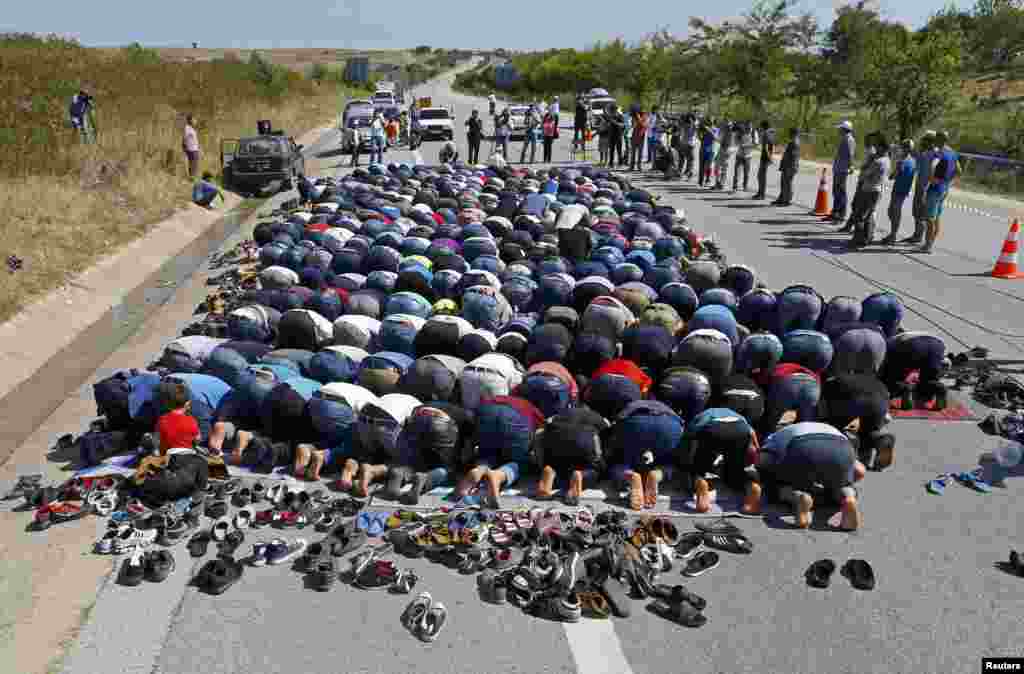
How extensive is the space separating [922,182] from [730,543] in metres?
14.4

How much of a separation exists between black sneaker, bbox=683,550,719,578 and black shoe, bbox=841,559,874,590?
104cm

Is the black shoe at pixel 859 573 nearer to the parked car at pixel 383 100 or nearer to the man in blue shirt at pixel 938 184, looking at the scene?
the man in blue shirt at pixel 938 184

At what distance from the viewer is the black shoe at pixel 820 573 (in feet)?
21.9

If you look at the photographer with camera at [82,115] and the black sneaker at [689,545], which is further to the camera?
the photographer with camera at [82,115]

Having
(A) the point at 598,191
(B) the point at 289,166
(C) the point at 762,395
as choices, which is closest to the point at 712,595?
(C) the point at 762,395

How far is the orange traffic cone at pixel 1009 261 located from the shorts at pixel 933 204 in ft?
5.79

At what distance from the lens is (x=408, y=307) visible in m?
11.6

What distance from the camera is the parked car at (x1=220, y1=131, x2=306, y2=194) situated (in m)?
26.8

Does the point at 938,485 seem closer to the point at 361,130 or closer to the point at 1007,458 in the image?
the point at 1007,458

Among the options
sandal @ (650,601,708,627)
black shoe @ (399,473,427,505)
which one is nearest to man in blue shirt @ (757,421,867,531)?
sandal @ (650,601,708,627)

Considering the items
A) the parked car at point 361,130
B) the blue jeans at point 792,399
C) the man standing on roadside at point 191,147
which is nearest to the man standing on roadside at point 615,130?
the parked car at point 361,130

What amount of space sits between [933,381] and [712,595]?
529 centimetres

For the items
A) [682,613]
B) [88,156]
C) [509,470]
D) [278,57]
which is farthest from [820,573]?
[278,57]

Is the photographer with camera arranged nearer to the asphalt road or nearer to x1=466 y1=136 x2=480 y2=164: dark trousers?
x1=466 y1=136 x2=480 y2=164: dark trousers
